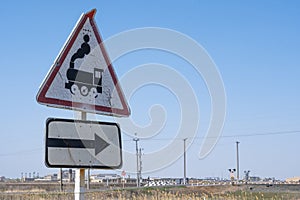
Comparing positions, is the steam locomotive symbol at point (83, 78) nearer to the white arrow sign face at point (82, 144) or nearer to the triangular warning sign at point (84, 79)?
the triangular warning sign at point (84, 79)

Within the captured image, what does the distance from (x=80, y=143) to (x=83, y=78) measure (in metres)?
0.51

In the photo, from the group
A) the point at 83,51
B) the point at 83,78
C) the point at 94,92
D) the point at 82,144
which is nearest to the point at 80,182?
the point at 82,144

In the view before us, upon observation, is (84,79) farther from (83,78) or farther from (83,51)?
(83,51)

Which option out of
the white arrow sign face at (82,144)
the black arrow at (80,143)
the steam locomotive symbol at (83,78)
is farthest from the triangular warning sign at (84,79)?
the black arrow at (80,143)

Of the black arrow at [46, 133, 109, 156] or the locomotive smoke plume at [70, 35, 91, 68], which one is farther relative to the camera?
the locomotive smoke plume at [70, 35, 91, 68]

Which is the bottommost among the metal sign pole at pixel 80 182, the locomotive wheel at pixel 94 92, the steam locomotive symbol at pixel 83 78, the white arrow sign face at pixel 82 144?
the metal sign pole at pixel 80 182

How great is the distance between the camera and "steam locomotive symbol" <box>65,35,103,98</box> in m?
3.90

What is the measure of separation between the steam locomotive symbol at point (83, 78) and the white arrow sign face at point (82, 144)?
0.25 metres

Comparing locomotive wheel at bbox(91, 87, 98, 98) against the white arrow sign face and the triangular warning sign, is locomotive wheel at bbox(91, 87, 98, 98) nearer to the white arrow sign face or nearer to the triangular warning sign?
the triangular warning sign

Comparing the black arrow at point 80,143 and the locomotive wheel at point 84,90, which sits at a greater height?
the locomotive wheel at point 84,90

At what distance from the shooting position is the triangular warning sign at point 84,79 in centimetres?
385

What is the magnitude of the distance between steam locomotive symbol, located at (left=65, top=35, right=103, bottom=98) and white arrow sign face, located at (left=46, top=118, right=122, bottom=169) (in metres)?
0.25

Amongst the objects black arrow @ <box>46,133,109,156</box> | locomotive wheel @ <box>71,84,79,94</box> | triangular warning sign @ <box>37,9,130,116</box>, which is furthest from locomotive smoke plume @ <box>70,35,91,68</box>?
black arrow @ <box>46,133,109,156</box>

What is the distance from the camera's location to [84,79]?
3965mm
